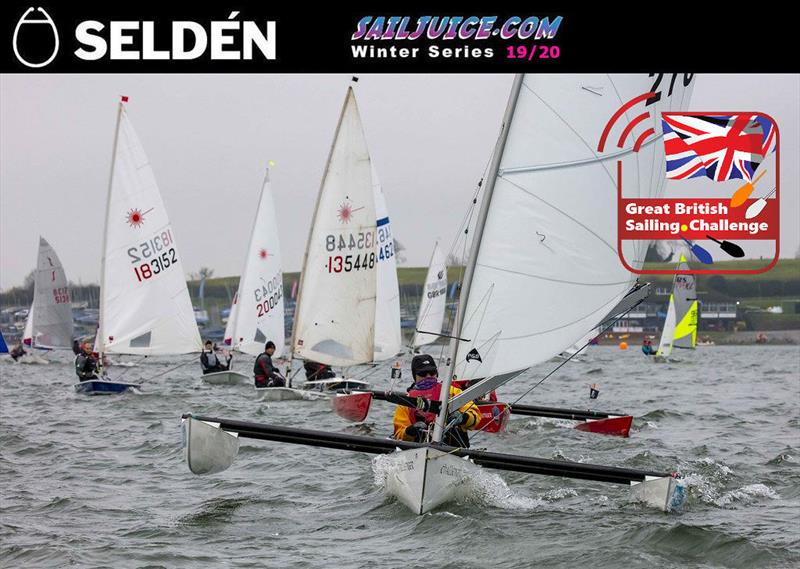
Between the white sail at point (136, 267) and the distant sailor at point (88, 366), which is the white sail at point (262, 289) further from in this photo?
the distant sailor at point (88, 366)

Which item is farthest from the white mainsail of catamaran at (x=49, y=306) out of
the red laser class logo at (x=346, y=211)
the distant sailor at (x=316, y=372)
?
the red laser class logo at (x=346, y=211)

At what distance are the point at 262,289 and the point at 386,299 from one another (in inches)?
144

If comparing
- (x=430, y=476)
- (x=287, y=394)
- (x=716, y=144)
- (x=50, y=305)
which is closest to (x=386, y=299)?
(x=287, y=394)

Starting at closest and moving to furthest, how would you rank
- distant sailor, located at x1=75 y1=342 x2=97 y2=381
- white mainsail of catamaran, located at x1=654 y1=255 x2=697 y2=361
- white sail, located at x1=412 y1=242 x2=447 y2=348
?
distant sailor, located at x1=75 y1=342 x2=97 y2=381
white sail, located at x1=412 y1=242 x2=447 y2=348
white mainsail of catamaran, located at x1=654 y1=255 x2=697 y2=361

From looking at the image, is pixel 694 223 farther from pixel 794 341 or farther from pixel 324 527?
pixel 794 341

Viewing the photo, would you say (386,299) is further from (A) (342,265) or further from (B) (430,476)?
(B) (430,476)

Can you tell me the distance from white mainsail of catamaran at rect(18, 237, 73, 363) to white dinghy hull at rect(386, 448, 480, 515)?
39194mm

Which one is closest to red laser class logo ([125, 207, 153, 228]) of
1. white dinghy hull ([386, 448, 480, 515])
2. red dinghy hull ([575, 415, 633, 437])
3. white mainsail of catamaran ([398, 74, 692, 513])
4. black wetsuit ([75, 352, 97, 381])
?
black wetsuit ([75, 352, 97, 381])

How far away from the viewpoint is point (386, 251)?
29.9 m

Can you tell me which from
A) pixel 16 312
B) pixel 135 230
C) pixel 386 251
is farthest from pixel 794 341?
pixel 135 230

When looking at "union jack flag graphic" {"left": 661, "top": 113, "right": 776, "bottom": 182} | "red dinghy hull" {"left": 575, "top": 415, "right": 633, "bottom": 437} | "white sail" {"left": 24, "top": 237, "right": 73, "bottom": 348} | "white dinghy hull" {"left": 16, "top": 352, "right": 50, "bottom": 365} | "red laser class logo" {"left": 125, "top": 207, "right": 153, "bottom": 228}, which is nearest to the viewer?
"union jack flag graphic" {"left": 661, "top": 113, "right": 776, "bottom": 182}

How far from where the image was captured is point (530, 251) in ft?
32.2

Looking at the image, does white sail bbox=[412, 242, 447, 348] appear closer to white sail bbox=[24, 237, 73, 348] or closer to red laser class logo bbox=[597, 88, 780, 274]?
white sail bbox=[24, 237, 73, 348]

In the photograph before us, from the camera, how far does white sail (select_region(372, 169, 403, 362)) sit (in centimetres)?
2900
